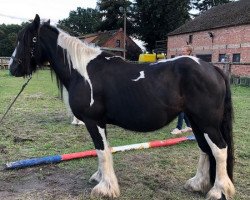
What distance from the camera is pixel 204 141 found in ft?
13.9

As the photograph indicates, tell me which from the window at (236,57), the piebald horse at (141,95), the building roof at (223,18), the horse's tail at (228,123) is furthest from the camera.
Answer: the building roof at (223,18)

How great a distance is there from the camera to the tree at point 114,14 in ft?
176

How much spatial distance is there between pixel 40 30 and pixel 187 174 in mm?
3018

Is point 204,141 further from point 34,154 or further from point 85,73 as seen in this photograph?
point 34,154

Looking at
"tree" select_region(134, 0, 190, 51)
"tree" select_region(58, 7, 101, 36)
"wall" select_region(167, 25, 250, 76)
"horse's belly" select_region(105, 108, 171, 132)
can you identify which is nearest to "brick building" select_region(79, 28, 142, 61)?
"tree" select_region(134, 0, 190, 51)

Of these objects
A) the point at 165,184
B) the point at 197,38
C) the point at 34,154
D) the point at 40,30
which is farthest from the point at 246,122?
the point at 197,38

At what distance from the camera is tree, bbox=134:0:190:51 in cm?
4738

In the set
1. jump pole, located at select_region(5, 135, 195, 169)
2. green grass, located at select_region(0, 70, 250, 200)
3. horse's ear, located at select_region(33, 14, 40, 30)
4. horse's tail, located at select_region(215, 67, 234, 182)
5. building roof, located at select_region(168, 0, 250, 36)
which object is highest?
building roof, located at select_region(168, 0, 250, 36)

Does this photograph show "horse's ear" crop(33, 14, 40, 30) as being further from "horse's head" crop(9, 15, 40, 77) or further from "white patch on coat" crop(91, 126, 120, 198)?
"white patch on coat" crop(91, 126, 120, 198)

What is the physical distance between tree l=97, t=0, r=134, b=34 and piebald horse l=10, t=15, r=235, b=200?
1968 inches

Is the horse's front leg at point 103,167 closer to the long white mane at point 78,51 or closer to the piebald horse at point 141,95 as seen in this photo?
the piebald horse at point 141,95

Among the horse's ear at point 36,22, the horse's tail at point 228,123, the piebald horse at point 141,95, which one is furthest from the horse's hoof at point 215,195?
the horse's ear at point 36,22

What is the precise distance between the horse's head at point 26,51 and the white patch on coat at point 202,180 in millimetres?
2653

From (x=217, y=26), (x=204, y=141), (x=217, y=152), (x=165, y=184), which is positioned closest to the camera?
(x=217, y=152)
